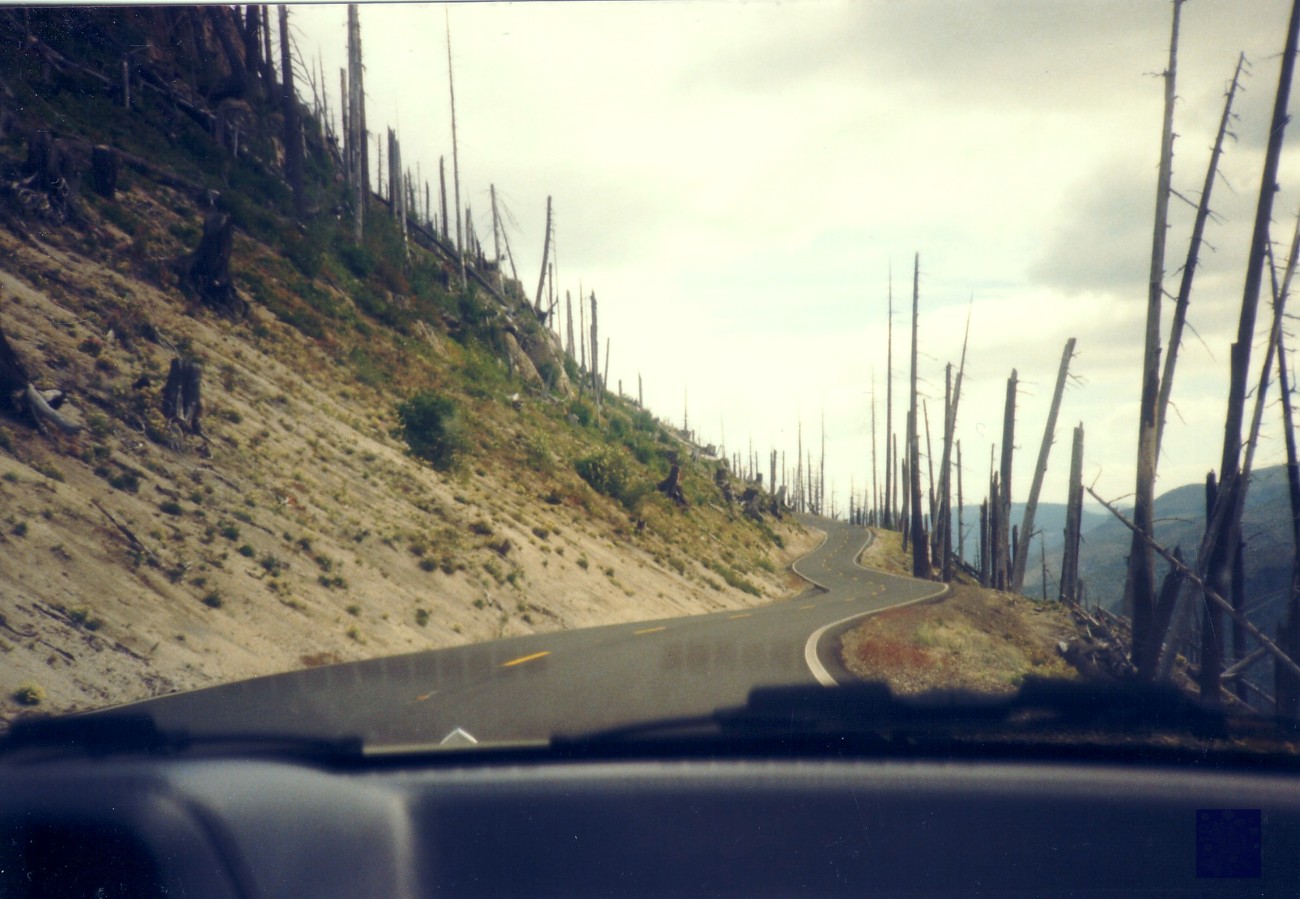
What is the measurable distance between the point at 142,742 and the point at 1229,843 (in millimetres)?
4772

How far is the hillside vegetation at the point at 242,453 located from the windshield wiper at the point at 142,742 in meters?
3.33

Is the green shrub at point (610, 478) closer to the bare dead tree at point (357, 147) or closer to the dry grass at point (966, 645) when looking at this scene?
the bare dead tree at point (357, 147)

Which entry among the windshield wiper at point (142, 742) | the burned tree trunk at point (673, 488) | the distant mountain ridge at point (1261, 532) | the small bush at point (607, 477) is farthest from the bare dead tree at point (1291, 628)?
the burned tree trunk at point (673, 488)

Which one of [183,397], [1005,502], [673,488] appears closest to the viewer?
[183,397]

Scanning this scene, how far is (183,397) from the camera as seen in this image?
52.7ft

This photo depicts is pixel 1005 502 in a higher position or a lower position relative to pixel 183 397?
lower

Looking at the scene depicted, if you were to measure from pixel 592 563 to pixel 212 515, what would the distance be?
14.7m

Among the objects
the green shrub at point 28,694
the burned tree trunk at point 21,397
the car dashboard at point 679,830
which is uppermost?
the burned tree trunk at point 21,397

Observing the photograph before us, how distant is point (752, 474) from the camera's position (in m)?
131

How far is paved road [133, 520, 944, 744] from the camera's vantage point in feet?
17.2

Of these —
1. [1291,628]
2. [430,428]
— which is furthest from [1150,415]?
[430,428]

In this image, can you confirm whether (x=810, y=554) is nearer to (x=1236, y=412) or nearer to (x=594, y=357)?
(x=594, y=357)

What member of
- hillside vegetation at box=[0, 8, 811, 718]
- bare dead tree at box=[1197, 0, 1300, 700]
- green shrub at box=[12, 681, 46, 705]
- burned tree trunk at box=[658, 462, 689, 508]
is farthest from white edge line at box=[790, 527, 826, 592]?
green shrub at box=[12, 681, 46, 705]

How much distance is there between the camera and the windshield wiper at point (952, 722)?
391 centimetres
